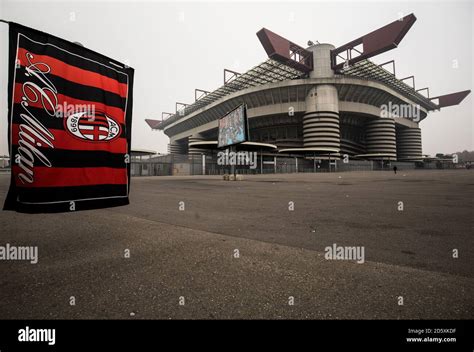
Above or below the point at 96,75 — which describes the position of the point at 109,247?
below

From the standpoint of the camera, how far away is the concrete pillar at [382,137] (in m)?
54.8

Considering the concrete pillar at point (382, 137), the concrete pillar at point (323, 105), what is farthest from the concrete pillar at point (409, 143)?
the concrete pillar at point (323, 105)

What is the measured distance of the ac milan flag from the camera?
1.67 meters

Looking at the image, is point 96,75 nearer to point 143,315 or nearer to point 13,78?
point 13,78

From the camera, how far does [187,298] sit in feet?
4.17

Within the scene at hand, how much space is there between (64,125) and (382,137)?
6742 cm
